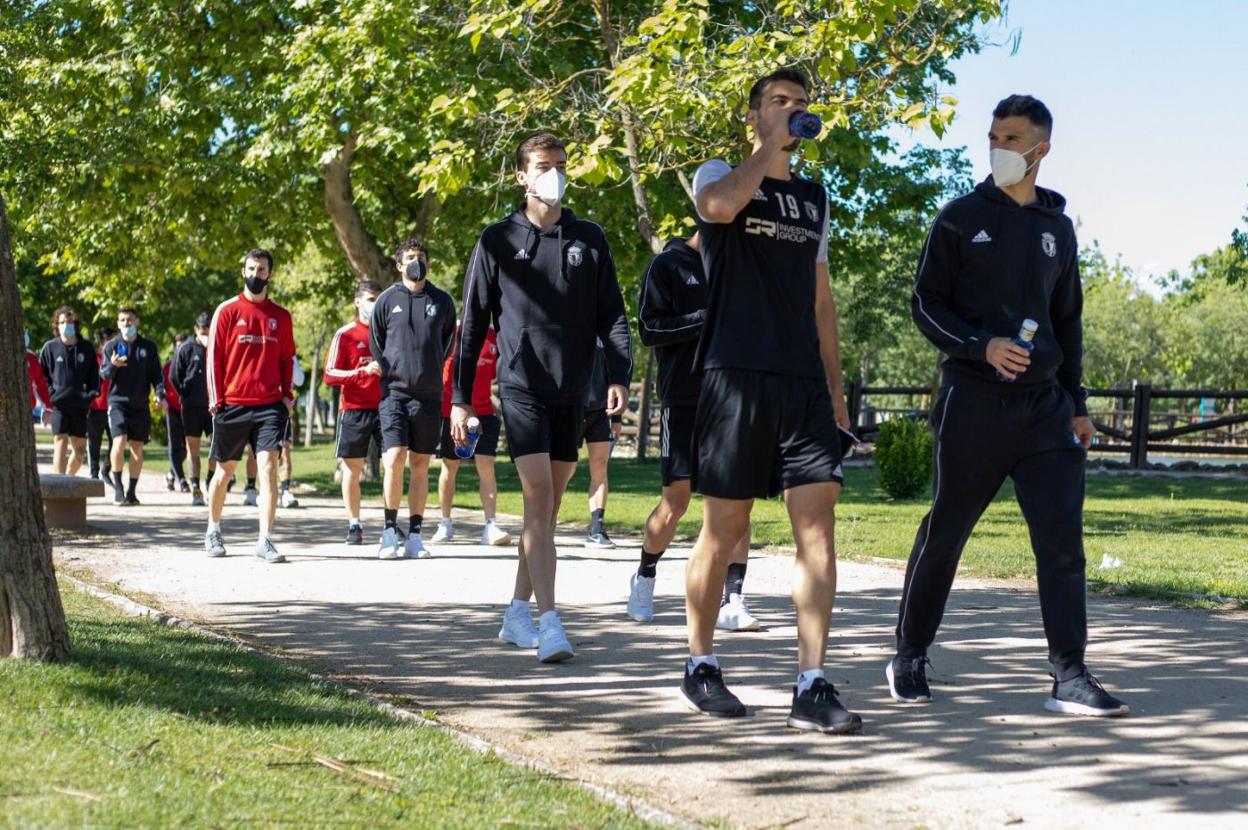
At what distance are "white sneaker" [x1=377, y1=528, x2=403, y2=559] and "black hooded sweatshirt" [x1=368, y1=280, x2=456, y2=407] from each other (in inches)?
40.7

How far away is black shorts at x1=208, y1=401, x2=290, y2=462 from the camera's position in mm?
11148

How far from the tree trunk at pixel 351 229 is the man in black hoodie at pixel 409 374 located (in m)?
12.2

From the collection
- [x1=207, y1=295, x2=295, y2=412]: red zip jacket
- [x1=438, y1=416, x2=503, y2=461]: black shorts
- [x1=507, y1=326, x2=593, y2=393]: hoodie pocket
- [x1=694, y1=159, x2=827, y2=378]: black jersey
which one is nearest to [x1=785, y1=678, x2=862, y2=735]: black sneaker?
[x1=694, y1=159, x2=827, y2=378]: black jersey

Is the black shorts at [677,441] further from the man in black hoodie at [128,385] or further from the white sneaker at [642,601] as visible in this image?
the man in black hoodie at [128,385]

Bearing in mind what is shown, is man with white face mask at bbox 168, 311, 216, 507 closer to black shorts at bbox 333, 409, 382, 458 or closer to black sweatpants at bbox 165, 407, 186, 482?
black sweatpants at bbox 165, 407, 186, 482

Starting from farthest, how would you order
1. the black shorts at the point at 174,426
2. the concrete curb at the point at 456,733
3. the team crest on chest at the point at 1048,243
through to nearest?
the black shorts at the point at 174,426
the team crest on chest at the point at 1048,243
the concrete curb at the point at 456,733

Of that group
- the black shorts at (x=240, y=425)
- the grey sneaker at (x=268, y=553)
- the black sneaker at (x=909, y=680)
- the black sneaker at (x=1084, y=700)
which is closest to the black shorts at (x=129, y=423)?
the black shorts at (x=240, y=425)

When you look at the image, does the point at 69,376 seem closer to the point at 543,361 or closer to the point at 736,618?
the point at 736,618

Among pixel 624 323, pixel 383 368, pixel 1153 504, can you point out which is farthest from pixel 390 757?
pixel 1153 504

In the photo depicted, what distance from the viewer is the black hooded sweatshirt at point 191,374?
16891 mm

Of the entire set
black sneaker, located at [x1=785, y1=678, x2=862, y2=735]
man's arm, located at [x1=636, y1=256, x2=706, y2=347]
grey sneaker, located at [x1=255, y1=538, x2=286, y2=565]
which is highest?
man's arm, located at [x1=636, y1=256, x2=706, y2=347]

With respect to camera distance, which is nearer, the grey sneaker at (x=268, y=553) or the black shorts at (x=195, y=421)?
the grey sneaker at (x=268, y=553)

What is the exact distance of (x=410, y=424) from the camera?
11469 mm

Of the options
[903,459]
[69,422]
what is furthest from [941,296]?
[69,422]
